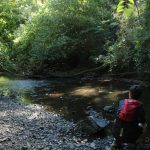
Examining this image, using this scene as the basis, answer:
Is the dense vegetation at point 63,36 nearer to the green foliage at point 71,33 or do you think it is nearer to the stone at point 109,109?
the green foliage at point 71,33

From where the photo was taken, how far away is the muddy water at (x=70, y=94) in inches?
530

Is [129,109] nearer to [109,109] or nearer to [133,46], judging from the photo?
[109,109]

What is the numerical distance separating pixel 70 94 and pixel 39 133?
642 cm

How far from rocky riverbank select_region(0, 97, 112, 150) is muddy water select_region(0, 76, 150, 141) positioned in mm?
781

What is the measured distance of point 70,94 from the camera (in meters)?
16.7

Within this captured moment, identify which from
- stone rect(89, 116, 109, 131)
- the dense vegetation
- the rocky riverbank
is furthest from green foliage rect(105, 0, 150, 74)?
stone rect(89, 116, 109, 131)

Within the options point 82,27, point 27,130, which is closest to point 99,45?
point 82,27

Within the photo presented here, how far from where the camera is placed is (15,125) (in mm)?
11227

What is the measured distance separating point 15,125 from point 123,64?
9.27 m

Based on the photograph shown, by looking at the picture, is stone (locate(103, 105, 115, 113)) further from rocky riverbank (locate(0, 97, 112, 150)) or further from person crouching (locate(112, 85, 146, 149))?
person crouching (locate(112, 85, 146, 149))

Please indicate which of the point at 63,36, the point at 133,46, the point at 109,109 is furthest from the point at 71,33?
the point at 109,109

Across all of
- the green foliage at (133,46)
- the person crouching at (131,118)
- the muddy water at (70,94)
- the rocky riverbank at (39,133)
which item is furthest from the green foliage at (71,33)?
the person crouching at (131,118)

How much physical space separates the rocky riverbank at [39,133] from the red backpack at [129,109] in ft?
5.96

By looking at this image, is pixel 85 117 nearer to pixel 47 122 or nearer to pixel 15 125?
pixel 47 122
